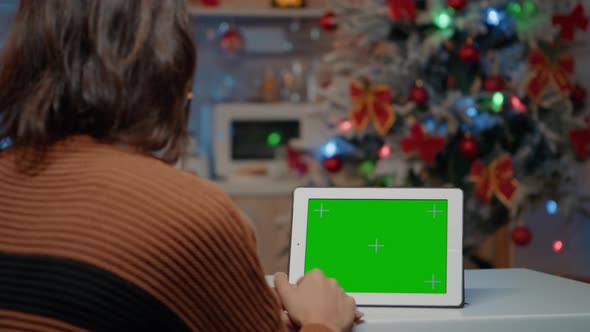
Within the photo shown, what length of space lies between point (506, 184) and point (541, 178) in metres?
0.19

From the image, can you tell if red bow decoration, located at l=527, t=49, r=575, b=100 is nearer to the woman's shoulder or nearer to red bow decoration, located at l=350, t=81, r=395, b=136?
red bow decoration, located at l=350, t=81, r=395, b=136

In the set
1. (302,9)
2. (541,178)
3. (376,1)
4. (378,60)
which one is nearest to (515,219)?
(541,178)

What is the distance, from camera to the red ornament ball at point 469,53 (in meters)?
2.74

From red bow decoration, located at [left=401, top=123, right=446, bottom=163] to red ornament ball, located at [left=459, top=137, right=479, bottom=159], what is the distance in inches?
2.6

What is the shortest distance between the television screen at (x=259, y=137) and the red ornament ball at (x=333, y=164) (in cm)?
80

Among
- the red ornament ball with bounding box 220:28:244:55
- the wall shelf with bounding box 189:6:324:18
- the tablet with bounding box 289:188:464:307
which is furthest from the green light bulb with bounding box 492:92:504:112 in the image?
the tablet with bounding box 289:188:464:307

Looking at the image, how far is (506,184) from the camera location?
272 cm

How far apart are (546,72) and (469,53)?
33cm

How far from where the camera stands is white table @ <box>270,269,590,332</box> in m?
0.97

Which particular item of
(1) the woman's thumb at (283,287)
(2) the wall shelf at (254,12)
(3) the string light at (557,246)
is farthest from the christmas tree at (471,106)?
(1) the woman's thumb at (283,287)

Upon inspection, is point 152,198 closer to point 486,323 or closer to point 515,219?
point 486,323

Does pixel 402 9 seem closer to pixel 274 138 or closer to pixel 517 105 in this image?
pixel 517 105

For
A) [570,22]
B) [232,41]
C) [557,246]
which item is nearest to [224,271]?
[570,22]

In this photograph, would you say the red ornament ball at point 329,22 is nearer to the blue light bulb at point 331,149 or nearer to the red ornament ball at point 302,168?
the blue light bulb at point 331,149
